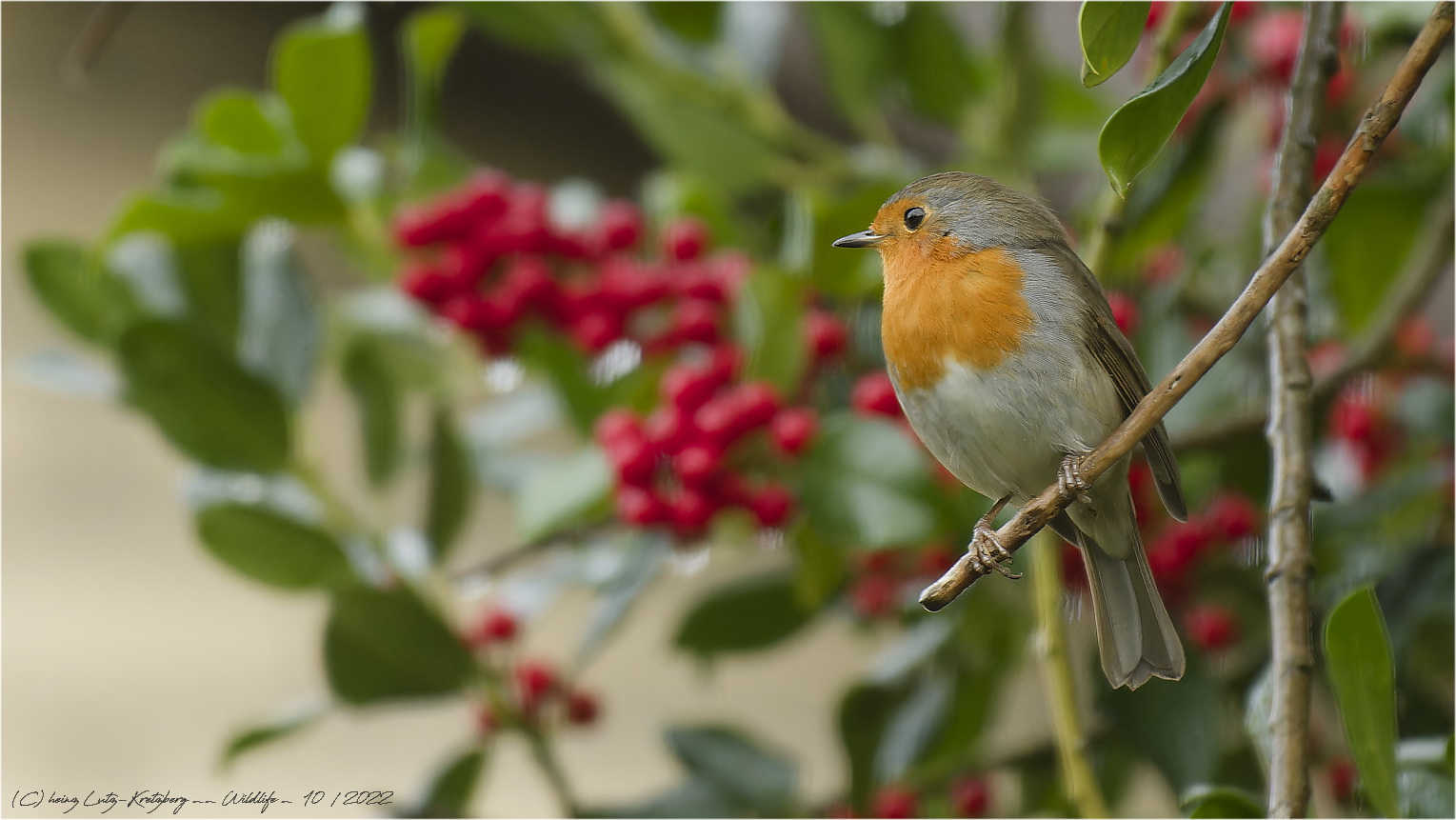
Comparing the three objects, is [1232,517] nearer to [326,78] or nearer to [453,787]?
[453,787]

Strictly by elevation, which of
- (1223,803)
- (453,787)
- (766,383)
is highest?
(766,383)

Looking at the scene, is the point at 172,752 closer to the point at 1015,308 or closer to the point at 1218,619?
the point at 1218,619

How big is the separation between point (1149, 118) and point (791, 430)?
2.39ft

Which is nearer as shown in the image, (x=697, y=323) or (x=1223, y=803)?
(x=1223, y=803)

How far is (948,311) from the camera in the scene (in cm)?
92

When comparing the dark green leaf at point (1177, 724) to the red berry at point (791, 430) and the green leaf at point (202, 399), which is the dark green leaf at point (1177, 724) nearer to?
the red berry at point (791, 430)

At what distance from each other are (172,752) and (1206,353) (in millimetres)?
2307

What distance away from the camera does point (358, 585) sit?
128 cm

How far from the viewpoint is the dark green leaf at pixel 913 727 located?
4.65 feet

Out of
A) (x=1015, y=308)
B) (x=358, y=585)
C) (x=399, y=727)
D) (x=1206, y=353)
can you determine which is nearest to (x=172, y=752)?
(x=399, y=727)

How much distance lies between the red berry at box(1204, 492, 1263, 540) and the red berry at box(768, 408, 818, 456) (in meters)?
0.52

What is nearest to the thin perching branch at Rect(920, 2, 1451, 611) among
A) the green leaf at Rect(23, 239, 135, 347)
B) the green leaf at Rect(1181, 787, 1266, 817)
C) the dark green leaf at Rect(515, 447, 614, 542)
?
the green leaf at Rect(1181, 787, 1266, 817)

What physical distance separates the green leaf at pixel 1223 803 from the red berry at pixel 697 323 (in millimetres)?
761

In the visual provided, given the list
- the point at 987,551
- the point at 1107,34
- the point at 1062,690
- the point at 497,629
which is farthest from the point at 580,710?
the point at 1107,34
